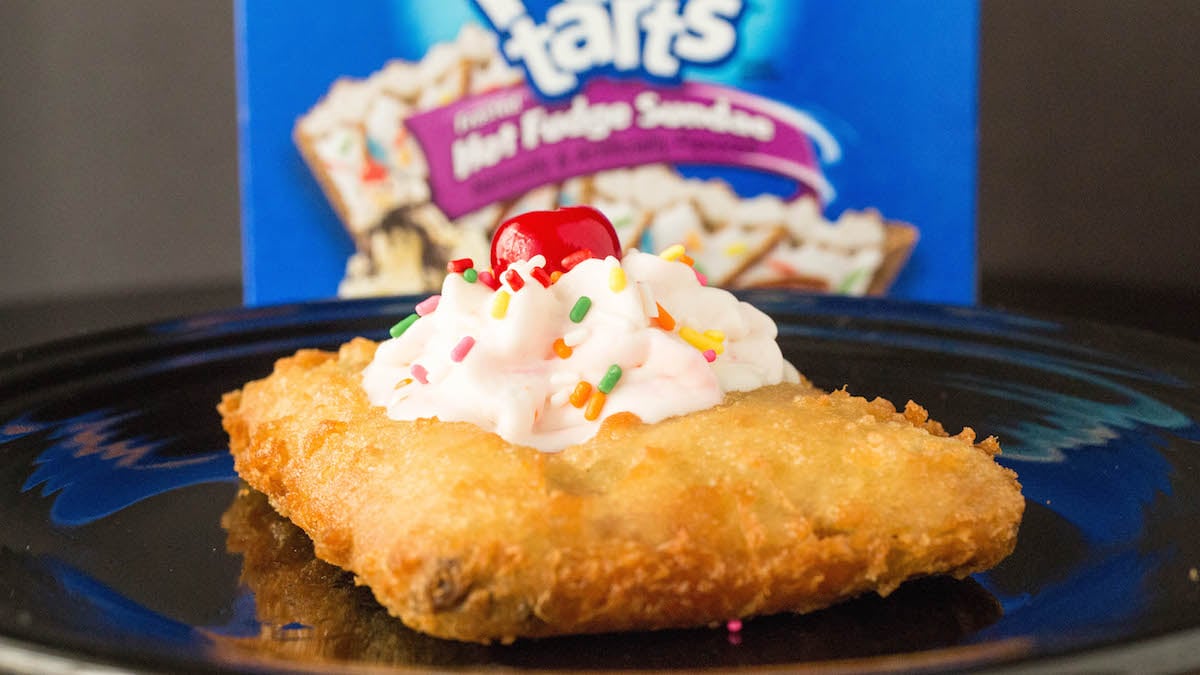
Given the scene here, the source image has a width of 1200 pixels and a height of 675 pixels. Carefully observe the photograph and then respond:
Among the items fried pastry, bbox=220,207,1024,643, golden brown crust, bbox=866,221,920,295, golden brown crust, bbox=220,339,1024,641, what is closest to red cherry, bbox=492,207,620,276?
fried pastry, bbox=220,207,1024,643

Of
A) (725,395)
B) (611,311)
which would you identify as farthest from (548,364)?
(725,395)

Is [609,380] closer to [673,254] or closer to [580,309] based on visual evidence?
[580,309]

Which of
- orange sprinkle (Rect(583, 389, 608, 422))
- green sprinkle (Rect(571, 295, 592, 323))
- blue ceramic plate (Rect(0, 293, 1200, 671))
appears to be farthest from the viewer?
green sprinkle (Rect(571, 295, 592, 323))

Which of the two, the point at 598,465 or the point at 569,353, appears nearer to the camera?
the point at 598,465

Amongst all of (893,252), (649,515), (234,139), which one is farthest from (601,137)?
(649,515)

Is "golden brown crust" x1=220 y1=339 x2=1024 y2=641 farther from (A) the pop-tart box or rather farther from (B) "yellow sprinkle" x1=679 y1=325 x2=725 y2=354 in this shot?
(A) the pop-tart box

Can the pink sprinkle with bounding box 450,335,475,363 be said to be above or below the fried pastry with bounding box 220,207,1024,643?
above

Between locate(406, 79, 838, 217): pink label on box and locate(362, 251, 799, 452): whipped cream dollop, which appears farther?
locate(406, 79, 838, 217): pink label on box

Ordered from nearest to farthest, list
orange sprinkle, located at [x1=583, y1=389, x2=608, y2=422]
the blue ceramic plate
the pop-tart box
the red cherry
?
the blue ceramic plate
orange sprinkle, located at [x1=583, y1=389, x2=608, y2=422]
the red cherry
the pop-tart box
